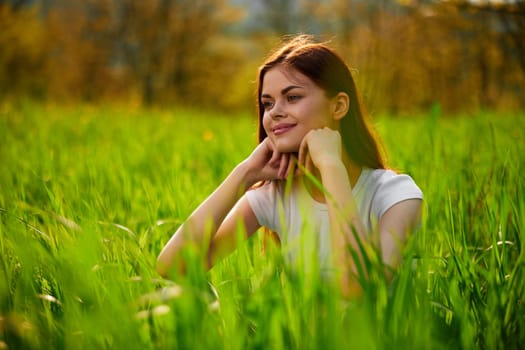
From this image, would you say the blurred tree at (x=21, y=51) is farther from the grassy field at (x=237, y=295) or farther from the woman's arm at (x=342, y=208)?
the woman's arm at (x=342, y=208)

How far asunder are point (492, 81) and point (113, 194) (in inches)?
535

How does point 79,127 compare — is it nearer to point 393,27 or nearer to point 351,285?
point 351,285

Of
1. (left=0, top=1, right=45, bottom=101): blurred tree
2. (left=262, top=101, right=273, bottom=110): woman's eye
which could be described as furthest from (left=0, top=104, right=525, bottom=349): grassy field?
(left=0, top=1, right=45, bottom=101): blurred tree

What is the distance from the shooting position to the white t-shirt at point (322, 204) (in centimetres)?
144

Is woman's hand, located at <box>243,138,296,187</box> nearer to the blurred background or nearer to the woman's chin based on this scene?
the woman's chin

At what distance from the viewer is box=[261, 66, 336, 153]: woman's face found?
1.52 meters

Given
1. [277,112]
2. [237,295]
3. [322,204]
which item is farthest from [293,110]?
[237,295]

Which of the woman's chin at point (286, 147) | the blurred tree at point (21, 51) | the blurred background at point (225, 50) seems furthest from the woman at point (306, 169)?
the blurred tree at point (21, 51)

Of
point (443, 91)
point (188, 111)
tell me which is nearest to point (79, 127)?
point (188, 111)

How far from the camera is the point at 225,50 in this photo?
31.2 metres

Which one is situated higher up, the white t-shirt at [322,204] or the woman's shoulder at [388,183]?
the woman's shoulder at [388,183]

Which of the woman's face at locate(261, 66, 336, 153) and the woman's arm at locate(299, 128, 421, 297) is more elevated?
the woman's face at locate(261, 66, 336, 153)

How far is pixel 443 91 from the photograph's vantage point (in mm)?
13672

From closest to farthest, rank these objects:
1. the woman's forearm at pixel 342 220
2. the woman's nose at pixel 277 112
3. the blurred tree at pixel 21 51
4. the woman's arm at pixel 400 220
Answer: the woman's forearm at pixel 342 220, the woman's arm at pixel 400 220, the woman's nose at pixel 277 112, the blurred tree at pixel 21 51
